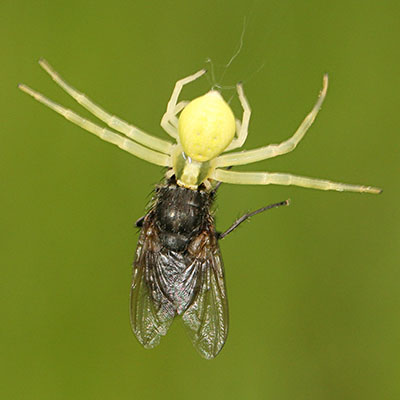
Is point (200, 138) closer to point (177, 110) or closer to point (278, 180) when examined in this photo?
point (177, 110)

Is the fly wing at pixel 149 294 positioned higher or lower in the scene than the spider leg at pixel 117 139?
lower

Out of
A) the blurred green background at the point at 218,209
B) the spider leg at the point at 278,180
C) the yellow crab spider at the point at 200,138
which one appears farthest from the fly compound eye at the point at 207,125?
the blurred green background at the point at 218,209

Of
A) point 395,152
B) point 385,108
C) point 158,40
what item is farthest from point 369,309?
point 158,40

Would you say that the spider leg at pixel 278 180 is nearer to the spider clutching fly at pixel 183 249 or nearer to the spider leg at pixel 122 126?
the spider clutching fly at pixel 183 249

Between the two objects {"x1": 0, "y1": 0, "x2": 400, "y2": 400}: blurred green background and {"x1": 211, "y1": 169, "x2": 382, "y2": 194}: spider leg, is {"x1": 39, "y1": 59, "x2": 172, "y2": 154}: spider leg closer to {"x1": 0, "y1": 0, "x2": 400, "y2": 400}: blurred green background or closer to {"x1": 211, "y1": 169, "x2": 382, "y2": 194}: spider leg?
{"x1": 211, "y1": 169, "x2": 382, "y2": 194}: spider leg

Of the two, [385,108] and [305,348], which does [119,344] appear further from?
[385,108]

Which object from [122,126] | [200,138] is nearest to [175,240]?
[200,138]
